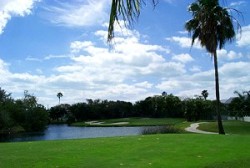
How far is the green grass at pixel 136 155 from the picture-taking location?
1146cm

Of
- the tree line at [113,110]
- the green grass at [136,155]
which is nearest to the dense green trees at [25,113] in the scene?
the tree line at [113,110]

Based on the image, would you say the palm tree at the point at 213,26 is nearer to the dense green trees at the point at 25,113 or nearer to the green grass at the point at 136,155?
the green grass at the point at 136,155

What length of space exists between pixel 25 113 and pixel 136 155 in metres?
82.0

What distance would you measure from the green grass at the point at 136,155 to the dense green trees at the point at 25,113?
71.8 meters

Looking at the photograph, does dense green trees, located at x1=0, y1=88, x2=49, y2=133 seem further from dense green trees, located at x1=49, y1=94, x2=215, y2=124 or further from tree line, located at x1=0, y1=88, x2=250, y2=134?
dense green trees, located at x1=49, y1=94, x2=215, y2=124

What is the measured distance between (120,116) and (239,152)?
122515mm

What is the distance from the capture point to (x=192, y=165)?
1130 cm

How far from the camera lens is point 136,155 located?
13016mm

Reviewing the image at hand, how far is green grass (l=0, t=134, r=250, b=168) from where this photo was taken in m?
11.5

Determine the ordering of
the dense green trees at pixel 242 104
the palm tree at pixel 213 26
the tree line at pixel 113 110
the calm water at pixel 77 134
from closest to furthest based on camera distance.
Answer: the palm tree at pixel 213 26
the calm water at pixel 77 134
the dense green trees at pixel 242 104
the tree line at pixel 113 110

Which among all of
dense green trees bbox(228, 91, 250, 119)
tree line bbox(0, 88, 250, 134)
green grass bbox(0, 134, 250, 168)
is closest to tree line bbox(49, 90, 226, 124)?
tree line bbox(0, 88, 250, 134)

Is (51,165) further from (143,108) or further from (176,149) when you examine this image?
(143,108)

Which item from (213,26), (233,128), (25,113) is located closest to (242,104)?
(233,128)

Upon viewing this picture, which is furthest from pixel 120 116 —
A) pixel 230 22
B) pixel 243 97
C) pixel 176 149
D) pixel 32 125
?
pixel 176 149
